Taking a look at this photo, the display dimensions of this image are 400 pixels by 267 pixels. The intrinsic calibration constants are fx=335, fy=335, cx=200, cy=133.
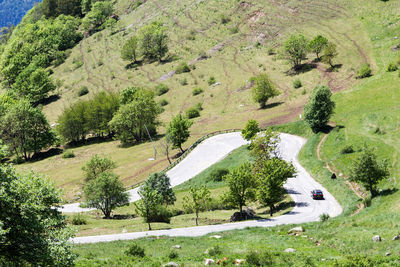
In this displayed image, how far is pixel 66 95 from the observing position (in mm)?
161500

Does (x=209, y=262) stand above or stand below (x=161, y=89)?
below

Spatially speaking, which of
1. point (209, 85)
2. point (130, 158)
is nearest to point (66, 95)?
point (209, 85)

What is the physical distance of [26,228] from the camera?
16.5m

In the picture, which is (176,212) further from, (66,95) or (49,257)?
(66,95)

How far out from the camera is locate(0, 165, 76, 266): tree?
16.2 meters

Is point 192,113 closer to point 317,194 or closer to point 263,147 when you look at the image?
point 263,147

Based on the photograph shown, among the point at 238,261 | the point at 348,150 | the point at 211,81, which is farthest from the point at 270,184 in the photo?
the point at 211,81

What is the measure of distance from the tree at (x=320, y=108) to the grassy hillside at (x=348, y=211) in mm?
3350

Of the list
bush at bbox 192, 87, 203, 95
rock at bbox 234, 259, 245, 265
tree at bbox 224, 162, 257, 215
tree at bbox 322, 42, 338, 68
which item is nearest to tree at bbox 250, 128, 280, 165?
tree at bbox 224, 162, 257, 215

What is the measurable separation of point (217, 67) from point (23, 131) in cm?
7959

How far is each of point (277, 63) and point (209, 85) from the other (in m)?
28.6

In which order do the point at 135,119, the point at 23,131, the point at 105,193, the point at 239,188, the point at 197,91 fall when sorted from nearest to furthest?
the point at 239,188, the point at 105,193, the point at 23,131, the point at 135,119, the point at 197,91

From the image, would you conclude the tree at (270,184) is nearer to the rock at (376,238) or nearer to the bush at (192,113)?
the rock at (376,238)

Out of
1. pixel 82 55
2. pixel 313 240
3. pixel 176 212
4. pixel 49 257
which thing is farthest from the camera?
pixel 82 55
